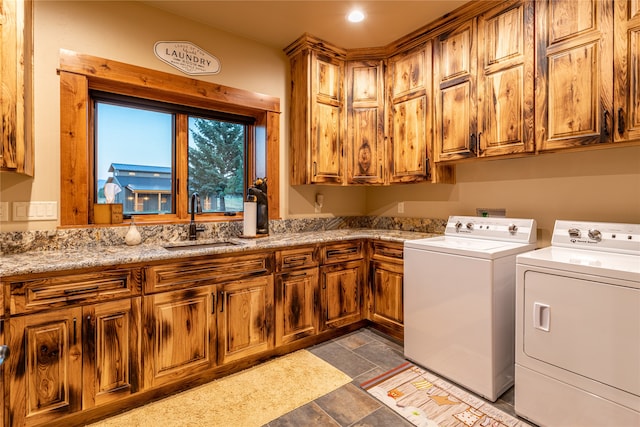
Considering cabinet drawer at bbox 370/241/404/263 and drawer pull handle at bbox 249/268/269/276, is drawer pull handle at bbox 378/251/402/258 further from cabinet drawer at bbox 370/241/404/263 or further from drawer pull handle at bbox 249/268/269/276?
drawer pull handle at bbox 249/268/269/276

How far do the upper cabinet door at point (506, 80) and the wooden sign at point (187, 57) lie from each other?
2.12 m

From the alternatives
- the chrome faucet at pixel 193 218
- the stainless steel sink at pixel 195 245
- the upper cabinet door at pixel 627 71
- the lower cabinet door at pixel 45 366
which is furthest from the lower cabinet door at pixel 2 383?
the upper cabinet door at pixel 627 71

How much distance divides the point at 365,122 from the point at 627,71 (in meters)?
1.85

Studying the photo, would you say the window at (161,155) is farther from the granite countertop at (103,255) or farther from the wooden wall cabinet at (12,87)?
the wooden wall cabinet at (12,87)

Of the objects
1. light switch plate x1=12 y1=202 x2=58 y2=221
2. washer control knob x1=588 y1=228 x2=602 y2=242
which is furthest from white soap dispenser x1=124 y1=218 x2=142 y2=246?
washer control knob x1=588 y1=228 x2=602 y2=242

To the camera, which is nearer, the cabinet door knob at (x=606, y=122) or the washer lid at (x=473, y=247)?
the cabinet door knob at (x=606, y=122)

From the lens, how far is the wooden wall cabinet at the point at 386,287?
2629mm

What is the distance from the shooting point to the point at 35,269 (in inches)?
60.0

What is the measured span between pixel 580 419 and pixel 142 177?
3132 millimetres

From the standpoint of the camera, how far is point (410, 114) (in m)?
2.90

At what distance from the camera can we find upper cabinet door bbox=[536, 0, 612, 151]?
5.92 ft

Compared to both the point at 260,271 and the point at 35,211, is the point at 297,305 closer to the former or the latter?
the point at 260,271

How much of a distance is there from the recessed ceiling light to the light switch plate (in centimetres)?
250

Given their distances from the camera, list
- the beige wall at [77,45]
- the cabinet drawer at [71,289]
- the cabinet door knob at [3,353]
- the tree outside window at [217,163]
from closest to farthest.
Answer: the cabinet door knob at [3,353]
the cabinet drawer at [71,289]
the beige wall at [77,45]
the tree outside window at [217,163]
